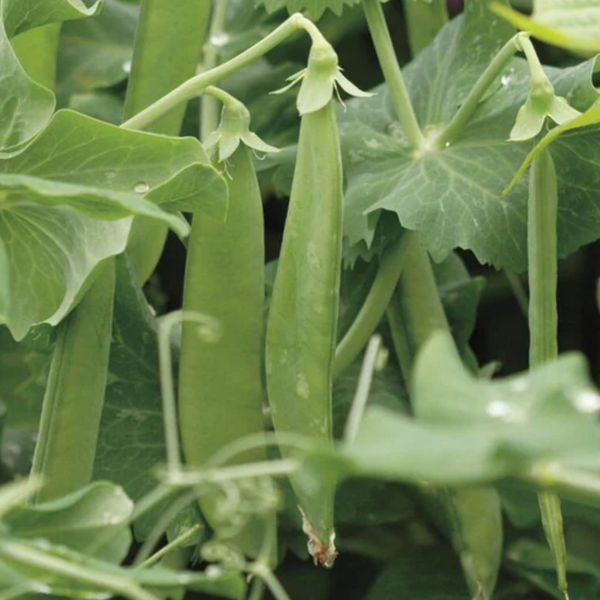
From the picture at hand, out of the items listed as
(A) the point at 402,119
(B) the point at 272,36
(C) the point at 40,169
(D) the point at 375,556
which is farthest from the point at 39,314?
(D) the point at 375,556

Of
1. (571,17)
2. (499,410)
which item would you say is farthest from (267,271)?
(499,410)

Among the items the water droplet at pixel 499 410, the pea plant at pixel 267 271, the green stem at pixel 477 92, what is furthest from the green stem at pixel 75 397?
the water droplet at pixel 499 410

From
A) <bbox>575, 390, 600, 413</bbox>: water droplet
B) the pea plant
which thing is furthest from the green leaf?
<bbox>575, 390, 600, 413</bbox>: water droplet

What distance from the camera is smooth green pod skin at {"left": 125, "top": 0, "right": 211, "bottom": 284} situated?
945 mm

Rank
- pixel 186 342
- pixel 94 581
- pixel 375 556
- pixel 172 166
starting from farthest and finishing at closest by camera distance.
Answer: pixel 375 556 < pixel 186 342 < pixel 172 166 < pixel 94 581

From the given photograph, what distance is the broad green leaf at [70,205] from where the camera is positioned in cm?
74

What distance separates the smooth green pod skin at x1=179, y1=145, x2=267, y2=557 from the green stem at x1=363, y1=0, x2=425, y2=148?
0.18m

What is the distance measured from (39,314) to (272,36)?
9.7 inches

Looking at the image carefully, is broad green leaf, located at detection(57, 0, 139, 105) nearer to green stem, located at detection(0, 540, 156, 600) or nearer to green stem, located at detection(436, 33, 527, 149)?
green stem, located at detection(436, 33, 527, 149)

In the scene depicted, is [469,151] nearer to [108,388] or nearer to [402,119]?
[402,119]

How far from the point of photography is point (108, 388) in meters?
0.93

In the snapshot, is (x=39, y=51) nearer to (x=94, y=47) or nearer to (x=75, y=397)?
(x=94, y=47)

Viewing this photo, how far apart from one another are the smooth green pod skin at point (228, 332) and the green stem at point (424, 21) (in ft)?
1.29

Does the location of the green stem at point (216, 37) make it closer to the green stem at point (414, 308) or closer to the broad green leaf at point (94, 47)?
the broad green leaf at point (94, 47)
